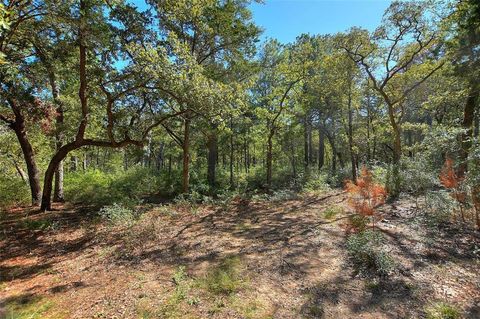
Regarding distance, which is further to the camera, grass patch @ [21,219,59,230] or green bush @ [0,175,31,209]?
green bush @ [0,175,31,209]

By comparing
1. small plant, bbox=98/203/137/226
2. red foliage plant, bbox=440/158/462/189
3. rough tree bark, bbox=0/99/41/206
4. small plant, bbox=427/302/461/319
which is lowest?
small plant, bbox=427/302/461/319

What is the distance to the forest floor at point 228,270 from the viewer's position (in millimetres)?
3678

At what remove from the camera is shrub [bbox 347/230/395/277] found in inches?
174

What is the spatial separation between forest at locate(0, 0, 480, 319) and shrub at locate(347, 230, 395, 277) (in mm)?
24

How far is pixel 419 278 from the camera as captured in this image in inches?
167

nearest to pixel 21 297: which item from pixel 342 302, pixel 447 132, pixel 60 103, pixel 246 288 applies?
pixel 246 288

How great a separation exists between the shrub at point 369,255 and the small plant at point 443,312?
0.83m

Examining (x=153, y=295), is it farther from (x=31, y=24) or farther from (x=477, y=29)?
(x=477, y=29)

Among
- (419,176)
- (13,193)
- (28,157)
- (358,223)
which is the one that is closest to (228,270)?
(358,223)

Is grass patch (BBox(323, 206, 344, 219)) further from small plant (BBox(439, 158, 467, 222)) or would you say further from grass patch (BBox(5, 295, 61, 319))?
grass patch (BBox(5, 295, 61, 319))

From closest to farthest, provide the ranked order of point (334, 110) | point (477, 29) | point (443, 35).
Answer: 1. point (477, 29)
2. point (443, 35)
3. point (334, 110)

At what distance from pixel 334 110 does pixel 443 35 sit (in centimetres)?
877

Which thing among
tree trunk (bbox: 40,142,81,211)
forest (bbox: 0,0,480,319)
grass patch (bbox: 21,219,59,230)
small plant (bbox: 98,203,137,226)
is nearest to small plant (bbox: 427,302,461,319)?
forest (bbox: 0,0,480,319)

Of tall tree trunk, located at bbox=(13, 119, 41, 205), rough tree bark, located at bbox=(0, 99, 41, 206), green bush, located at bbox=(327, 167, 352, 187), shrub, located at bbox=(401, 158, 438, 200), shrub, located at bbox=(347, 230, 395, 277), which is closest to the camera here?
shrub, located at bbox=(347, 230, 395, 277)
